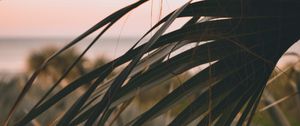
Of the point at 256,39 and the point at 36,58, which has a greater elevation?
the point at 256,39

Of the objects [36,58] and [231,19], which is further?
[36,58]

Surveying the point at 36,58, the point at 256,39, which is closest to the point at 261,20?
the point at 256,39

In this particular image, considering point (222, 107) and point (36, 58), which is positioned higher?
point (222, 107)

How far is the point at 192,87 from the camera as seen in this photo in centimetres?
54

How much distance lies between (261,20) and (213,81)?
0.24 ft

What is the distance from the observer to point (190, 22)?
531mm

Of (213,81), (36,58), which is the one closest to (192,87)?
(213,81)

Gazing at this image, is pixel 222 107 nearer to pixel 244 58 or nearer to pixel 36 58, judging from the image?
pixel 244 58

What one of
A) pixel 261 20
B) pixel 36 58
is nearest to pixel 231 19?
pixel 261 20

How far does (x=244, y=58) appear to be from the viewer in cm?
54

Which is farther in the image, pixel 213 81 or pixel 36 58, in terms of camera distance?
pixel 36 58

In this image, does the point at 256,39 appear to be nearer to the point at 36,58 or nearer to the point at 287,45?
the point at 287,45

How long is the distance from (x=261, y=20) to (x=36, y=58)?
326 inches

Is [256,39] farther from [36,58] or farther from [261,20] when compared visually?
[36,58]
